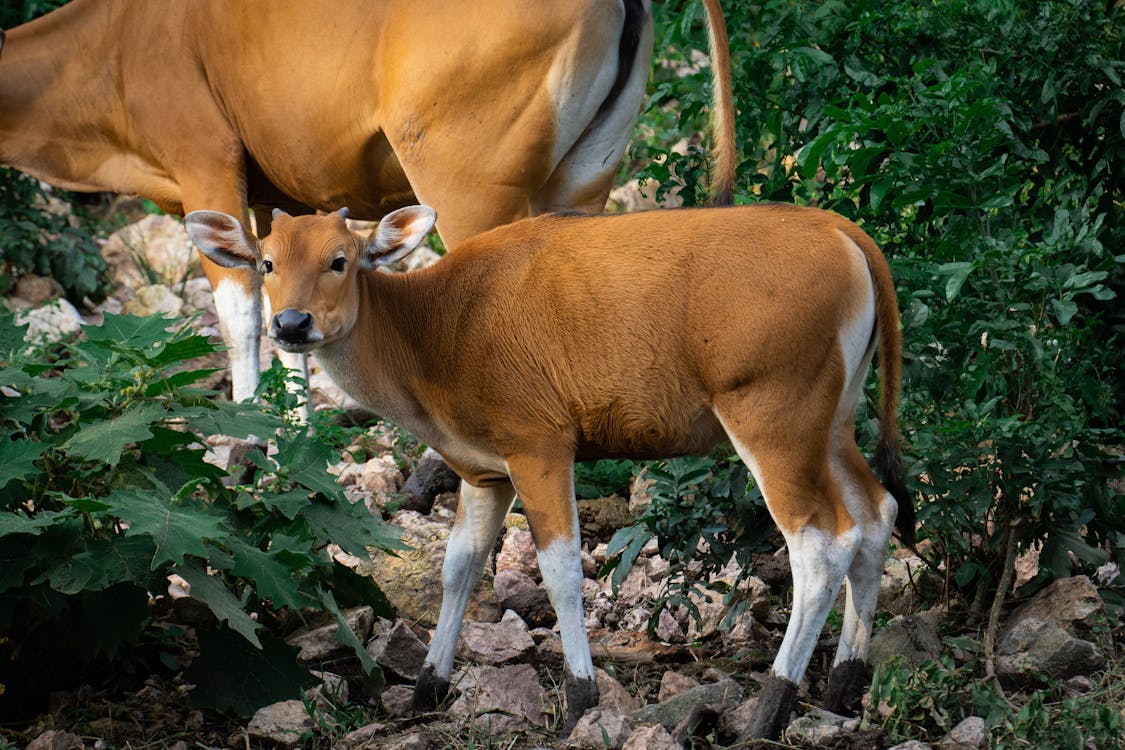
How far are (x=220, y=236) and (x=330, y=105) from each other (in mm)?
1891

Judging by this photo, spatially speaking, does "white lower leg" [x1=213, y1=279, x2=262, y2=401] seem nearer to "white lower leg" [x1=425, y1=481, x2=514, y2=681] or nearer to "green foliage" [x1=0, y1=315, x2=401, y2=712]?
"green foliage" [x1=0, y1=315, x2=401, y2=712]

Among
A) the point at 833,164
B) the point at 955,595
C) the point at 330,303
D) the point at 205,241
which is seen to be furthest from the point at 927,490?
the point at 205,241

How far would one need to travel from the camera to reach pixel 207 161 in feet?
27.5

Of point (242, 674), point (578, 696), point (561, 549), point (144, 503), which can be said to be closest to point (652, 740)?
point (578, 696)

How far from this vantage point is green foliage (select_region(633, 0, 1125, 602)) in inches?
228

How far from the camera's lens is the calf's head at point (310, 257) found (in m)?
5.58

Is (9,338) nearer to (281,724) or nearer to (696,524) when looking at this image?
→ (281,724)

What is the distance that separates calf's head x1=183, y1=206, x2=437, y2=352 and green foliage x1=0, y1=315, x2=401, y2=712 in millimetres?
377

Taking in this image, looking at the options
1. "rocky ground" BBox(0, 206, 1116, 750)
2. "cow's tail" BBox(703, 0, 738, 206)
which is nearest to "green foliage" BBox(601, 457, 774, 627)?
"rocky ground" BBox(0, 206, 1116, 750)

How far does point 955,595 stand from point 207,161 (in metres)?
4.73

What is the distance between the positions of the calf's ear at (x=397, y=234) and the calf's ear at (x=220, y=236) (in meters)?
0.48

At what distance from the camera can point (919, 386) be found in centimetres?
605

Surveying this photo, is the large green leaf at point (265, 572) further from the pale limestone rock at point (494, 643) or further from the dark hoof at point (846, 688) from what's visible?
the dark hoof at point (846, 688)

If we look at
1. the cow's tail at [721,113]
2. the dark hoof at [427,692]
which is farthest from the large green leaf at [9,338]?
the cow's tail at [721,113]
